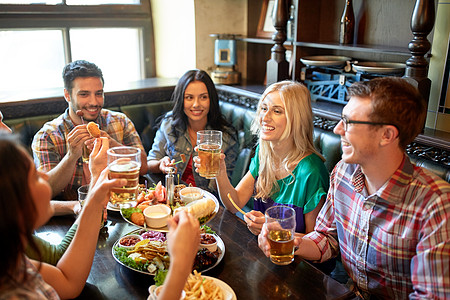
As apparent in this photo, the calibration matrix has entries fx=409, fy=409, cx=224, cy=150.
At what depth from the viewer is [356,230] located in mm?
1609

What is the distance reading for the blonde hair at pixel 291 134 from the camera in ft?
6.91

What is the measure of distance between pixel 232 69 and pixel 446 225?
2.75 metres

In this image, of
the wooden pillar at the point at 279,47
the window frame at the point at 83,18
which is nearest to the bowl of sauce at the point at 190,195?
the wooden pillar at the point at 279,47

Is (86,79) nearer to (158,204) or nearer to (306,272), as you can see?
(158,204)

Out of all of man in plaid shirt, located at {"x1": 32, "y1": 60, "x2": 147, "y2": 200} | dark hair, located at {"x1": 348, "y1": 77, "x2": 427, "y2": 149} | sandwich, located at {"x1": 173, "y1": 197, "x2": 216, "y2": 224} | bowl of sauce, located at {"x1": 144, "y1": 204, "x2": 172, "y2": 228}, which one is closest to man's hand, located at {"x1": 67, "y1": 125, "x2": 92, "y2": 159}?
man in plaid shirt, located at {"x1": 32, "y1": 60, "x2": 147, "y2": 200}

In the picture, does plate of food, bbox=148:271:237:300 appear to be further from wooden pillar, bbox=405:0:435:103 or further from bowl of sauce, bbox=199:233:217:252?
wooden pillar, bbox=405:0:435:103

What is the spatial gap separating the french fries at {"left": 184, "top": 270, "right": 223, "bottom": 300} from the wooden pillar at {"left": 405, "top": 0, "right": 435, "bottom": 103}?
62.4 inches

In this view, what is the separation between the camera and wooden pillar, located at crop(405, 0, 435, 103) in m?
2.12

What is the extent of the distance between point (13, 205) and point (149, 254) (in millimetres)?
684

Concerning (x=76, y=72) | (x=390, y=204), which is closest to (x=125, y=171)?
(x=390, y=204)

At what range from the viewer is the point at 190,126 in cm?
295

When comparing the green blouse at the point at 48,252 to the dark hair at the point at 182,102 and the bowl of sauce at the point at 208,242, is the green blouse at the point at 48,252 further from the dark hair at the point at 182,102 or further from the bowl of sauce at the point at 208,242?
the dark hair at the point at 182,102

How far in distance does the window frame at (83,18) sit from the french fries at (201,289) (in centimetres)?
306

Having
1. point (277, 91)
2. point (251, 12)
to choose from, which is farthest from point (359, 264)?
point (251, 12)
